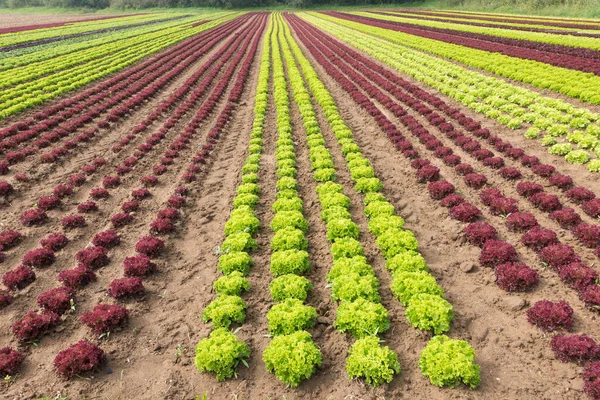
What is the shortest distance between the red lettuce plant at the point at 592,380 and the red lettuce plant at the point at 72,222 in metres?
14.0

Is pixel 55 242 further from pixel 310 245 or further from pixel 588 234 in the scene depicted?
pixel 588 234

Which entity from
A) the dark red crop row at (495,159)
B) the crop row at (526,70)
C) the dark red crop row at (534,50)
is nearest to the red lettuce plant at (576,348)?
the dark red crop row at (495,159)

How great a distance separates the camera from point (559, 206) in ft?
37.0

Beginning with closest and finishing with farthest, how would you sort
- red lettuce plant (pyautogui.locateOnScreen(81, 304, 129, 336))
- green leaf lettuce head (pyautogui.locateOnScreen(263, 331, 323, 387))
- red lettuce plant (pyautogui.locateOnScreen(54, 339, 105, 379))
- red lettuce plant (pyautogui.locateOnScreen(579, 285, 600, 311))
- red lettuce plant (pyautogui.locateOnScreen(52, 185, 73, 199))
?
1. green leaf lettuce head (pyautogui.locateOnScreen(263, 331, 323, 387))
2. red lettuce plant (pyautogui.locateOnScreen(54, 339, 105, 379))
3. red lettuce plant (pyautogui.locateOnScreen(579, 285, 600, 311))
4. red lettuce plant (pyautogui.locateOnScreen(81, 304, 129, 336))
5. red lettuce plant (pyautogui.locateOnScreen(52, 185, 73, 199))

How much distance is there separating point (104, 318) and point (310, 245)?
575 cm

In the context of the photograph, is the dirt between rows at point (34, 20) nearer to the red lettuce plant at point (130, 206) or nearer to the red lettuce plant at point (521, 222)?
the red lettuce plant at point (130, 206)

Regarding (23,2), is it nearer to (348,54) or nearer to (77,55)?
(77,55)

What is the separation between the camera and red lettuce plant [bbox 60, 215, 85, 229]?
1206 centimetres

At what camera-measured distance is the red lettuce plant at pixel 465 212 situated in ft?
37.2

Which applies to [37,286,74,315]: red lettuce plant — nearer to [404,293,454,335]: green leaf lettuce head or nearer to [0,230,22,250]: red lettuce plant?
[0,230,22,250]: red lettuce plant

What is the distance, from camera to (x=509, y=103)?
20391mm

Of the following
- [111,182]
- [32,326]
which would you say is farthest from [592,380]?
[111,182]

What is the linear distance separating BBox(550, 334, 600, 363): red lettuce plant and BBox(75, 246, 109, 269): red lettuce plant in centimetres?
1130

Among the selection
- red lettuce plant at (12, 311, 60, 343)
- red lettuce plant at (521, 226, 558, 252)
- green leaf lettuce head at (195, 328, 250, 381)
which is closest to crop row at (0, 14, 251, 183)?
red lettuce plant at (12, 311, 60, 343)
